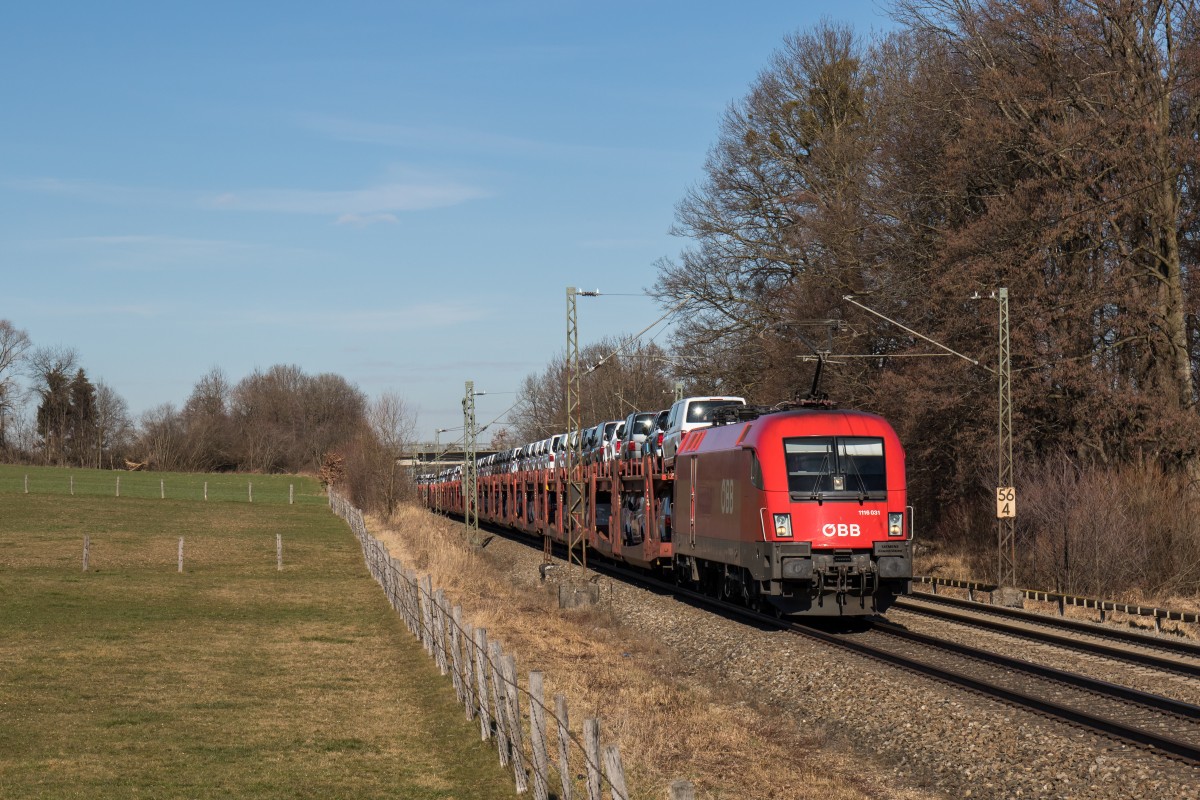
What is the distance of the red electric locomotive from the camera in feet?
65.1

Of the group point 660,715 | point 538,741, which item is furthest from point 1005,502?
point 538,741

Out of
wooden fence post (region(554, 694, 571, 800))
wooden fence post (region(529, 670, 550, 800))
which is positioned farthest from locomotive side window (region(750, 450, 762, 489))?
wooden fence post (region(554, 694, 571, 800))

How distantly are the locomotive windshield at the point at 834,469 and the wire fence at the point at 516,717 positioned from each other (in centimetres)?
587

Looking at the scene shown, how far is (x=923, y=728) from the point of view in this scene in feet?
43.1

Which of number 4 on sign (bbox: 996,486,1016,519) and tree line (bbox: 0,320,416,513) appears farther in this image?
tree line (bbox: 0,320,416,513)

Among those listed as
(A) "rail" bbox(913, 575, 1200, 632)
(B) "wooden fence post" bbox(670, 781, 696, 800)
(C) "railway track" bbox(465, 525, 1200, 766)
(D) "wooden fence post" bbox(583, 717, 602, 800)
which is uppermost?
(B) "wooden fence post" bbox(670, 781, 696, 800)

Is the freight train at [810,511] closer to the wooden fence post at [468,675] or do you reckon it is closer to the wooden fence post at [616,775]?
the wooden fence post at [468,675]

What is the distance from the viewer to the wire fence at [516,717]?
8.11 metres

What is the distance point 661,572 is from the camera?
106 feet

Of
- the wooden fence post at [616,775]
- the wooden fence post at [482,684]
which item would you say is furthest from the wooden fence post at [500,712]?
the wooden fence post at [616,775]

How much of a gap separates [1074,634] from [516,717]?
13594 mm

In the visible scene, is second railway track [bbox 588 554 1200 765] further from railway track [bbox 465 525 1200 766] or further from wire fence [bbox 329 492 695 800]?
wire fence [bbox 329 492 695 800]

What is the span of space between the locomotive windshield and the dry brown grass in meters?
3.36

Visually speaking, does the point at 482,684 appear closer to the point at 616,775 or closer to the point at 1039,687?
the point at 616,775
